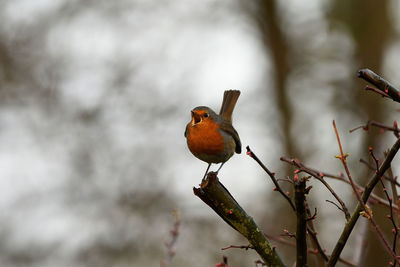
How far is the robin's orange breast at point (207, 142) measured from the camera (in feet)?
9.82

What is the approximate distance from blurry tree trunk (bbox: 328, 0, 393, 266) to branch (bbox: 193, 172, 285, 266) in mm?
6992

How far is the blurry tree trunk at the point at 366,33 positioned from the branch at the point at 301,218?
282 inches

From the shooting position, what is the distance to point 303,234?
181 cm

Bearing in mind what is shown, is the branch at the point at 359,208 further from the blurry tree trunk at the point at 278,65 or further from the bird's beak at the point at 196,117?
the blurry tree trunk at the point at 278,65

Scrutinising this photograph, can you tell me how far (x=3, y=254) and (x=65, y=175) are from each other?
4.87 ft

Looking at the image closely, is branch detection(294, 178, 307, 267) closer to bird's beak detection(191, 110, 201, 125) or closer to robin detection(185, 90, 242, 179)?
robin detection(185, 90, 242, 179)

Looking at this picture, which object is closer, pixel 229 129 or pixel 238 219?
pixel 238 219

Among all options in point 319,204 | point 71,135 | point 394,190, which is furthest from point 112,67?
point 394,190

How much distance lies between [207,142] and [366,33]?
724 centimetres

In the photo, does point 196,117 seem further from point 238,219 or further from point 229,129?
point 238,219

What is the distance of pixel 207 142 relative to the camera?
9.81ft

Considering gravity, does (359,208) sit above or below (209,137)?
below

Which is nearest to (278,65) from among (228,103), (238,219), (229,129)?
(228,103)

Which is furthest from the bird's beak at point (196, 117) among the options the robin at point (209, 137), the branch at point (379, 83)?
the branch at point (379, 83)
